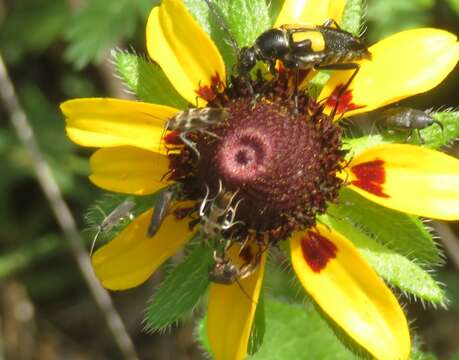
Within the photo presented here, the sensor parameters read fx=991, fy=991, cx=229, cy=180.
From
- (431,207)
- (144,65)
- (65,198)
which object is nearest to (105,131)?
(144,65)

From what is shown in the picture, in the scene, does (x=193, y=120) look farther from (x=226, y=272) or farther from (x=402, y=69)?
(x=402, y=69)

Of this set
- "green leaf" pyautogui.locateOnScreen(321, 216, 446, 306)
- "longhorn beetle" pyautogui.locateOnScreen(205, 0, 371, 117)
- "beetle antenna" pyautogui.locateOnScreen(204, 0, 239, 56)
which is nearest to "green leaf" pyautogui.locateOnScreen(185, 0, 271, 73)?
"beetle antenna" pyautogui.locateOnScreen(204, 0, 239, 56)

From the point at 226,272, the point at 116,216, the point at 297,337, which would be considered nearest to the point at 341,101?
the point at 226,272

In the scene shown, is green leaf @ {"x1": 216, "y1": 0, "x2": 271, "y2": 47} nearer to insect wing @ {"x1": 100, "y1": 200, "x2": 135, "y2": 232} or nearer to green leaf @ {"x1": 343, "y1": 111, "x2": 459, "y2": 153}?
green leaf @ {"x1": 343, "y1": 111, "x2": 459, "y2": 153}

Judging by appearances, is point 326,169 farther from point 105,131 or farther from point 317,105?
point 105,131

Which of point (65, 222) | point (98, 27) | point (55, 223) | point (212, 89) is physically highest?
point (212, 89)
